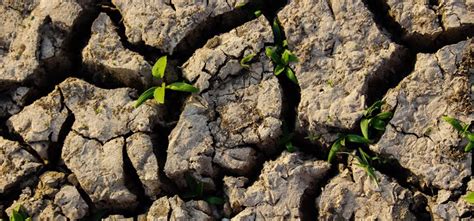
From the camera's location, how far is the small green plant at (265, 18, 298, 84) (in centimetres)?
338

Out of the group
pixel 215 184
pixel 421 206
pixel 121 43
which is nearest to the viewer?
pixel 421 206

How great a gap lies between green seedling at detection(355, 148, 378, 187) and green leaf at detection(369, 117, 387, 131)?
0.14 metres

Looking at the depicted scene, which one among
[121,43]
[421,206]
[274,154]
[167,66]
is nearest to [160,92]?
[167,66]

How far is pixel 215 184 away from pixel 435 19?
1385mm

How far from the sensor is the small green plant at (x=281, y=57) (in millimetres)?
3381

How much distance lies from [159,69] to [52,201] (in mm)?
867

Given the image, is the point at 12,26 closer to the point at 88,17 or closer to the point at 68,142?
the point at 88,17

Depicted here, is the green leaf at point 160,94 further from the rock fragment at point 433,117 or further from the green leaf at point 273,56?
the rock fragment at point 433,117

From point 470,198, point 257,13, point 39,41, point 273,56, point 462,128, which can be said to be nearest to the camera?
point 470,198

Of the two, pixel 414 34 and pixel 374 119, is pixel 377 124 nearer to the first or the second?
pixel 374 119

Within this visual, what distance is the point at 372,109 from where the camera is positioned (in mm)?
3213

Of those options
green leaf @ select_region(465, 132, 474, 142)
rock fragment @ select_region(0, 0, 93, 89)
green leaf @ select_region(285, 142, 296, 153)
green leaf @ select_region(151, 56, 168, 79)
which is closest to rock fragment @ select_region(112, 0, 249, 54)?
green leaf @ select_region(151, 56, 168, 79)

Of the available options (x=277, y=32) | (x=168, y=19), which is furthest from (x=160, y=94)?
(x=277, y=32)

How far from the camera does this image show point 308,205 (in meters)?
3.20
